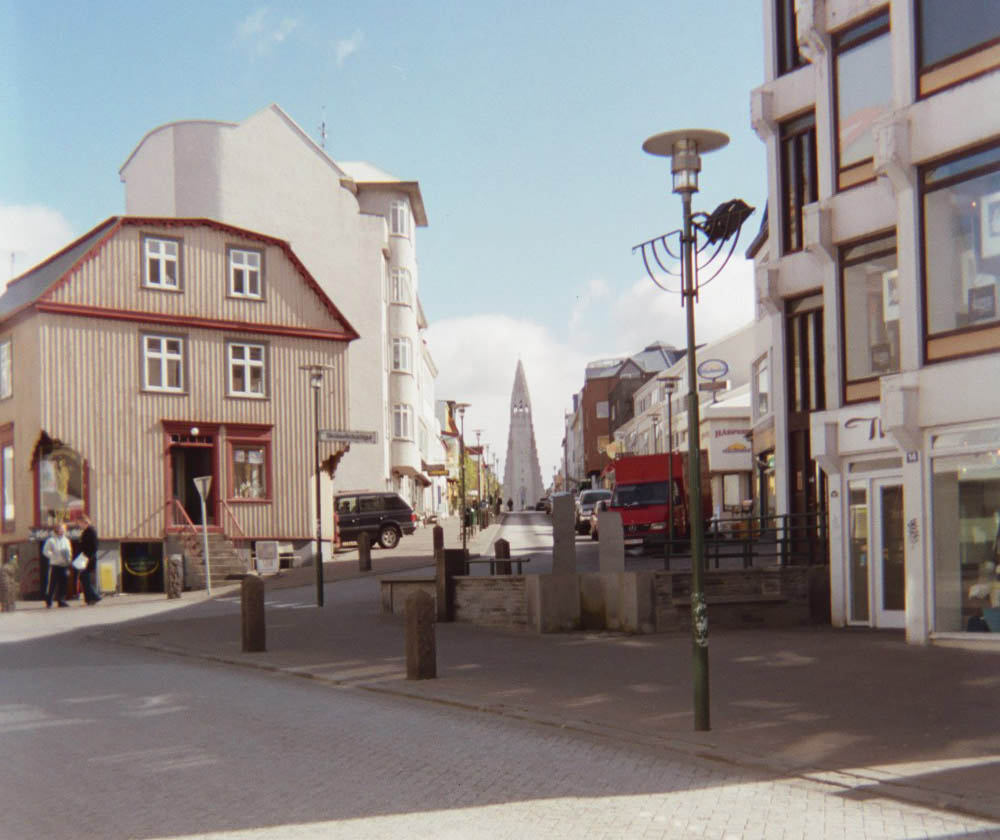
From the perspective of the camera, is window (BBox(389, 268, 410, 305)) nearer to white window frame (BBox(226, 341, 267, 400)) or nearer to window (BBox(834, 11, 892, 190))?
white window frame (BBox(226, 341, 267, 400))

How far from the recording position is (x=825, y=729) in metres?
10.4

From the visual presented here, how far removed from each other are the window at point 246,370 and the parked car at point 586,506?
18.0 metres

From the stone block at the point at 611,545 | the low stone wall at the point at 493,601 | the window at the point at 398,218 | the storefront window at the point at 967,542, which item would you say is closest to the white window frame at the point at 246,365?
the low stone wall at the point at 493,601

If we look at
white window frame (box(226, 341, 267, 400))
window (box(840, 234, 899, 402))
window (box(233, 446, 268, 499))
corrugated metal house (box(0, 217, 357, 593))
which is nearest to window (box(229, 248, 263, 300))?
corrugated metal house (box(0, 217, 357, 593))

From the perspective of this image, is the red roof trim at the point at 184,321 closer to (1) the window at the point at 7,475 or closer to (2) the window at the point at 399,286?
(1) the window at the point at 7,475

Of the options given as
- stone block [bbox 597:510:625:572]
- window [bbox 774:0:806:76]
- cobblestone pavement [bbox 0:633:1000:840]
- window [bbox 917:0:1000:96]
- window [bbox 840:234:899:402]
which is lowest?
cobblestone pavement [bbox 0:633:1000:840]

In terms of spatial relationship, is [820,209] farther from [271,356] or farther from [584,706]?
[271,356]

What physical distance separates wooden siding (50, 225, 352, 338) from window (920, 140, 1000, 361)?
2433cm

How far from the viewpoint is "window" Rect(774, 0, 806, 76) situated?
80.8 ft

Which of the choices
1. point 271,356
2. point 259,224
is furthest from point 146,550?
point 259,224

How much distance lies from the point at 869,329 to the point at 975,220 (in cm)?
359

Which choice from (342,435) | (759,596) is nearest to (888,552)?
(759,596)

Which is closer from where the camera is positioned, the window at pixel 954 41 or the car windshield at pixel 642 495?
the window at pixel 954 41

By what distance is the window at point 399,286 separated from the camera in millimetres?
58844
